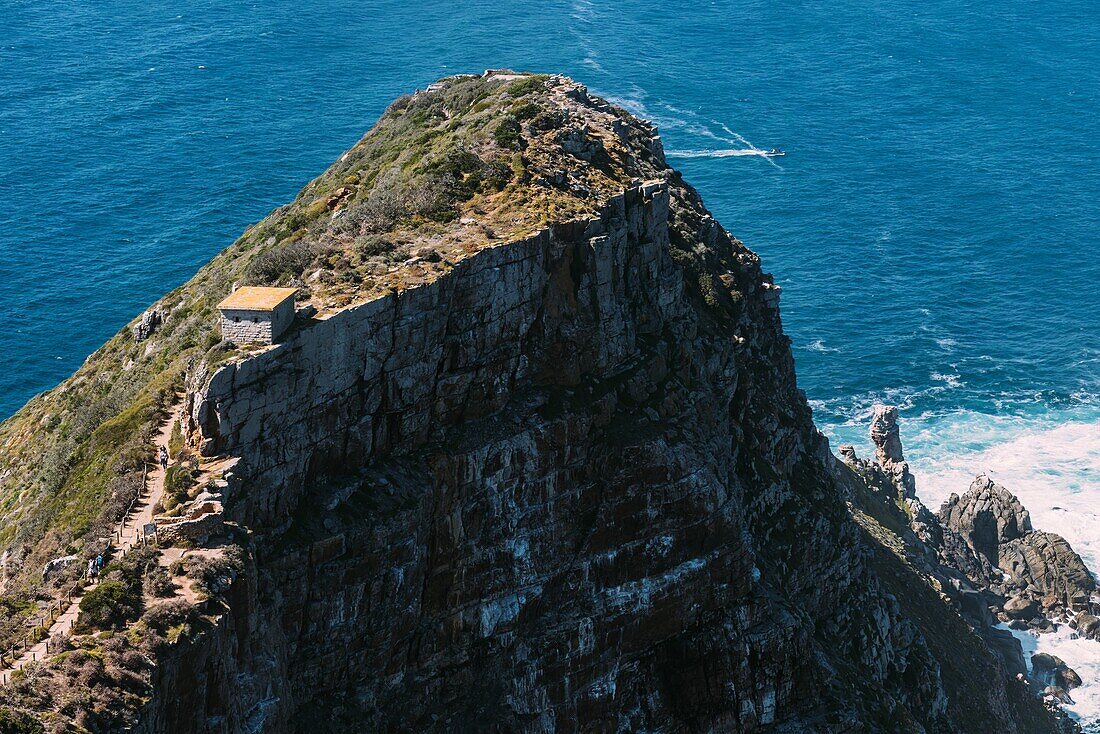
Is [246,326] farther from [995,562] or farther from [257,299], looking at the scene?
[995,562]

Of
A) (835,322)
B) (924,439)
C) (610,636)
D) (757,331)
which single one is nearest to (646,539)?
(610,636)

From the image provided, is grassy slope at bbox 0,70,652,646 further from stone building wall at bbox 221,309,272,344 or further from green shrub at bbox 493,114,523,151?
stone building wall at bbox 221,309,272,344

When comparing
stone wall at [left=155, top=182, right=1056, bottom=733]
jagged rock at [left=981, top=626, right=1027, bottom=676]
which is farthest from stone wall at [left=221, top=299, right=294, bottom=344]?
jagged rock at [left=981, top=626, right=1027, bottom=676]

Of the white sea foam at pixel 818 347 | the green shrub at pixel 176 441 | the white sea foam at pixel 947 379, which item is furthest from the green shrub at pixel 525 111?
the white sea foam at pixel 947 379

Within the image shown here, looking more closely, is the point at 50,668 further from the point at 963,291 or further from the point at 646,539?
the point at 963,291

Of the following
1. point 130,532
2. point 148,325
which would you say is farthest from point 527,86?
point 130,532

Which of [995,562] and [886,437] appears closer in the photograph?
[995,562]
